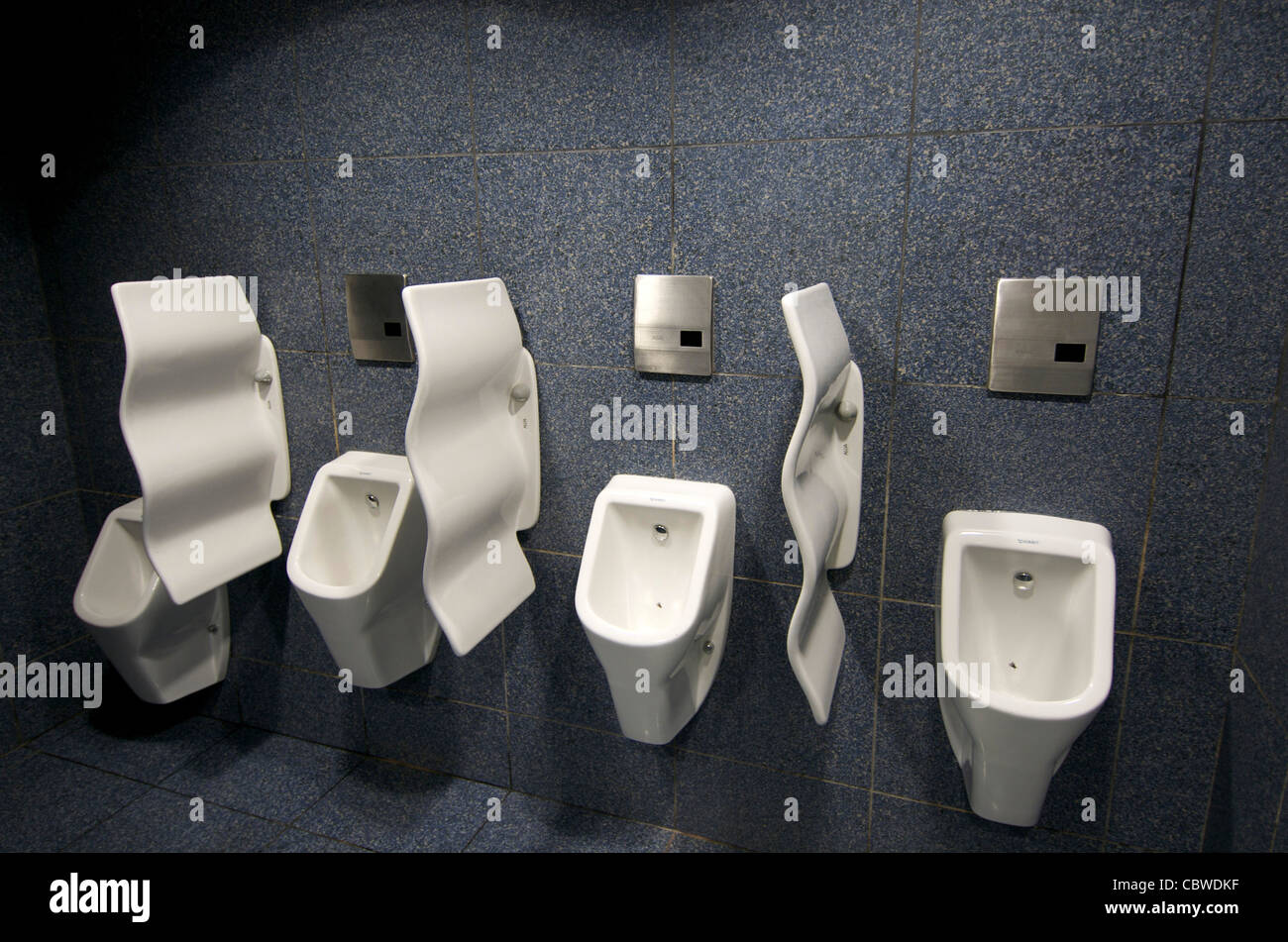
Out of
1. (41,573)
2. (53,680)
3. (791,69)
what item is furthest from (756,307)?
(53,680)

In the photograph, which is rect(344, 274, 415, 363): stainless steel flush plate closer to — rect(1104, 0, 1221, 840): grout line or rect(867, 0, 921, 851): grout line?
rect(867, 0, 921, 851): grout line

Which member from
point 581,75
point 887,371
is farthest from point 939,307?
point 581,75

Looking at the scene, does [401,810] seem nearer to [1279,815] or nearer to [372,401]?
[372,401]

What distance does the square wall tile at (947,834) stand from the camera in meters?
1.66

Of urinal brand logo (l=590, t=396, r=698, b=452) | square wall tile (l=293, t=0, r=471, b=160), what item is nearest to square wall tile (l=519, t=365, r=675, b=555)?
urinal brand logo (l=590, t=396, r=698, b=452)

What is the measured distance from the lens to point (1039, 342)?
4.76 ft

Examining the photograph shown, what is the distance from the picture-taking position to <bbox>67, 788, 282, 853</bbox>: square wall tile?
6.41 ft

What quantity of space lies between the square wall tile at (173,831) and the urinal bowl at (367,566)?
1.65 feet

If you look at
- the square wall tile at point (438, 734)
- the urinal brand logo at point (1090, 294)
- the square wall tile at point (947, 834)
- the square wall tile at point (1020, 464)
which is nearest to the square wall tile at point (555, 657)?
the square wall tile at point (438, 734)

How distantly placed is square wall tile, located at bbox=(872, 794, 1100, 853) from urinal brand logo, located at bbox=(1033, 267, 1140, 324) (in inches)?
40.6

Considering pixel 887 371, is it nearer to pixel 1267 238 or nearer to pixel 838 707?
pixel 1267 238

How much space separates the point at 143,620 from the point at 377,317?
102 centimetres

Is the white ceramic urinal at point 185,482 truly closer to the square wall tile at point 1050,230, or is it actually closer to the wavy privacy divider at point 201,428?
the wavy privacy divider at point 201,428
